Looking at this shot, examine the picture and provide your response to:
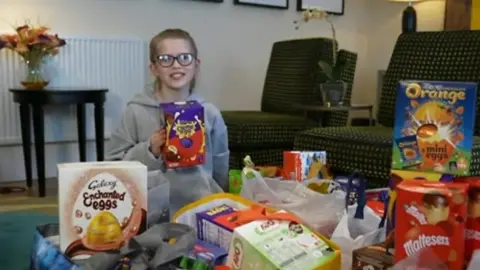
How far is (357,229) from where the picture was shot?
1311 mm

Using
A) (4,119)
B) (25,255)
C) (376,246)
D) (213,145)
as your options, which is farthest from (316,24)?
(376,246)

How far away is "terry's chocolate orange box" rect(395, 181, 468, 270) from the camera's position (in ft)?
3.23

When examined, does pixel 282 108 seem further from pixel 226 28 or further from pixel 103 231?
pixel 103 231

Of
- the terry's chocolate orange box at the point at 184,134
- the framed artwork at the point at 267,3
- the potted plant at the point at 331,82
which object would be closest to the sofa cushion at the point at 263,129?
the potted plant at the point at 331,82

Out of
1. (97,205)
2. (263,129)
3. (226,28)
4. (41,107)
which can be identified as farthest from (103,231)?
(226,28)

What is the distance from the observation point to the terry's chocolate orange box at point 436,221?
0.98m

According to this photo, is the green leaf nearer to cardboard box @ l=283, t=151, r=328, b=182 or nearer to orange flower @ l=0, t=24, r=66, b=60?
cardboard box @ l=283, t=151, r=328, b=182

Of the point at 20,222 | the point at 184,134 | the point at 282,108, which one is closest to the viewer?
the point at 184,134

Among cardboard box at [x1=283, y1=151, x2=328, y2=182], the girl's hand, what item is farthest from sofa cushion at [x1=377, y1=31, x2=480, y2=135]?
the girl's hand

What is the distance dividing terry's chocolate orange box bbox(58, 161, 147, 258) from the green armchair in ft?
4.53

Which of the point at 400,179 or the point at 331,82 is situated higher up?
the point at 331,82

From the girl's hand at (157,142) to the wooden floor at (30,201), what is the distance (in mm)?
1065

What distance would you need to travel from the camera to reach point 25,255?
1719mm

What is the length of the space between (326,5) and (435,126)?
10.6 ft
